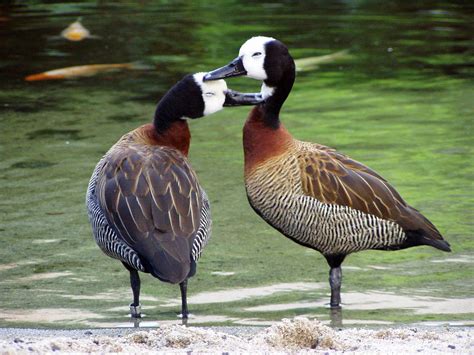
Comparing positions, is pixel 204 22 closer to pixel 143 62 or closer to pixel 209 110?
pixel 143 62

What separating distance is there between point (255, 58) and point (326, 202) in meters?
1.06

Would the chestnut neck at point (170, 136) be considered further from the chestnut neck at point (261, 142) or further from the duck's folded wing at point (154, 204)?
the chestnut neck at point (261, 142)

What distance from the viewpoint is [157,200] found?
6.57 m

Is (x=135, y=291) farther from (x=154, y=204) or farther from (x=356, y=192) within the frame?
(x=356, y=192)

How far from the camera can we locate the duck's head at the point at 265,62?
7457 mm

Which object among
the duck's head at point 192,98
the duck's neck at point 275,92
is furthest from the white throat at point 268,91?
the duck's head at point 192,98

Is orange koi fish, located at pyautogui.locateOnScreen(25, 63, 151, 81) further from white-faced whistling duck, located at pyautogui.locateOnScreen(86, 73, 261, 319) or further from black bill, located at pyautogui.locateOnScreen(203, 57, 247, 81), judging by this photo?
white-faced whistling duck, located at pyautogui.locateOnScreen(86, 73, 261, 319)

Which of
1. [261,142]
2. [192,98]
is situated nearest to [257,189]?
[261,142]

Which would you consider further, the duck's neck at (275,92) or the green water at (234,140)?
the duck's neck at (275,92)

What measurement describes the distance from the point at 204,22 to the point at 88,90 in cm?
416

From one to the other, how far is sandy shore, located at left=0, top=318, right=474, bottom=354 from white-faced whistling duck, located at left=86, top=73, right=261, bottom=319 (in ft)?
2.23

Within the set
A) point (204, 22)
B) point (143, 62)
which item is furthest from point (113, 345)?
point (204, 22)

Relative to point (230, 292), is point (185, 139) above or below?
above

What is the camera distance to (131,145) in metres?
7.14
